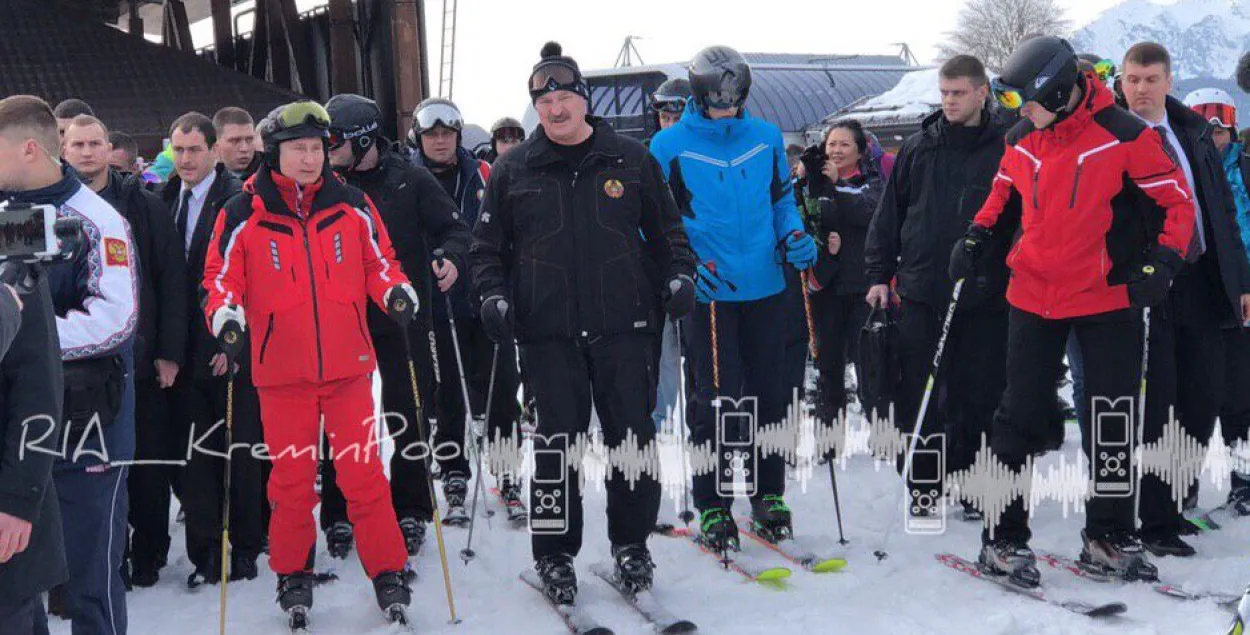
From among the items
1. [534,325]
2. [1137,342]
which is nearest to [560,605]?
[534,325]

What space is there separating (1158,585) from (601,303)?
2.39 m

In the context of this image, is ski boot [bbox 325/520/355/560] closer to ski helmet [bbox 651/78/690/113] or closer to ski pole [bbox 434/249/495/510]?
ski pole [bbox 434/249/495/510]

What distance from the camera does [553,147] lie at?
15.5 feet

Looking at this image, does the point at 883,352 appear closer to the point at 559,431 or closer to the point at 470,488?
the point at 559,431

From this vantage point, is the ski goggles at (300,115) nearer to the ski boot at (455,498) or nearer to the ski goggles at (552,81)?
the ski goggles at (552,81)

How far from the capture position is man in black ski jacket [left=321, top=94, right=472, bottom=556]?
18.0 feet

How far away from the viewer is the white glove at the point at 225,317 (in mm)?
4289

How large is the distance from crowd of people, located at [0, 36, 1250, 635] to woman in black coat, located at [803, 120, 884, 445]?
131cm

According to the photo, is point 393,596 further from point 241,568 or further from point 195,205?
point 195,205

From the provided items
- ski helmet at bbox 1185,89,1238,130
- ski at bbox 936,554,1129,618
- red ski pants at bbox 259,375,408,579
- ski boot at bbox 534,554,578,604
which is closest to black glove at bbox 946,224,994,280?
ski at bbox 936,554,1129,618

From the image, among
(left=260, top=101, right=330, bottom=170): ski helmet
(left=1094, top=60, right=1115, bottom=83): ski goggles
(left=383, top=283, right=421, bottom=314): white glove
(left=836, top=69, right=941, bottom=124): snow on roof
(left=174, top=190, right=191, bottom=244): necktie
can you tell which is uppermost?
(left=836, top=69, right=941, bottom=124): snow on roof

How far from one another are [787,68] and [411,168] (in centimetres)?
3143

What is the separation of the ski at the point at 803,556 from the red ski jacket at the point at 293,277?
201cm

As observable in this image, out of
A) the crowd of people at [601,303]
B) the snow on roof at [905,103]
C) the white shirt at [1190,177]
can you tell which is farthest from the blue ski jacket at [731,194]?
the snow on roof at [905,103]
